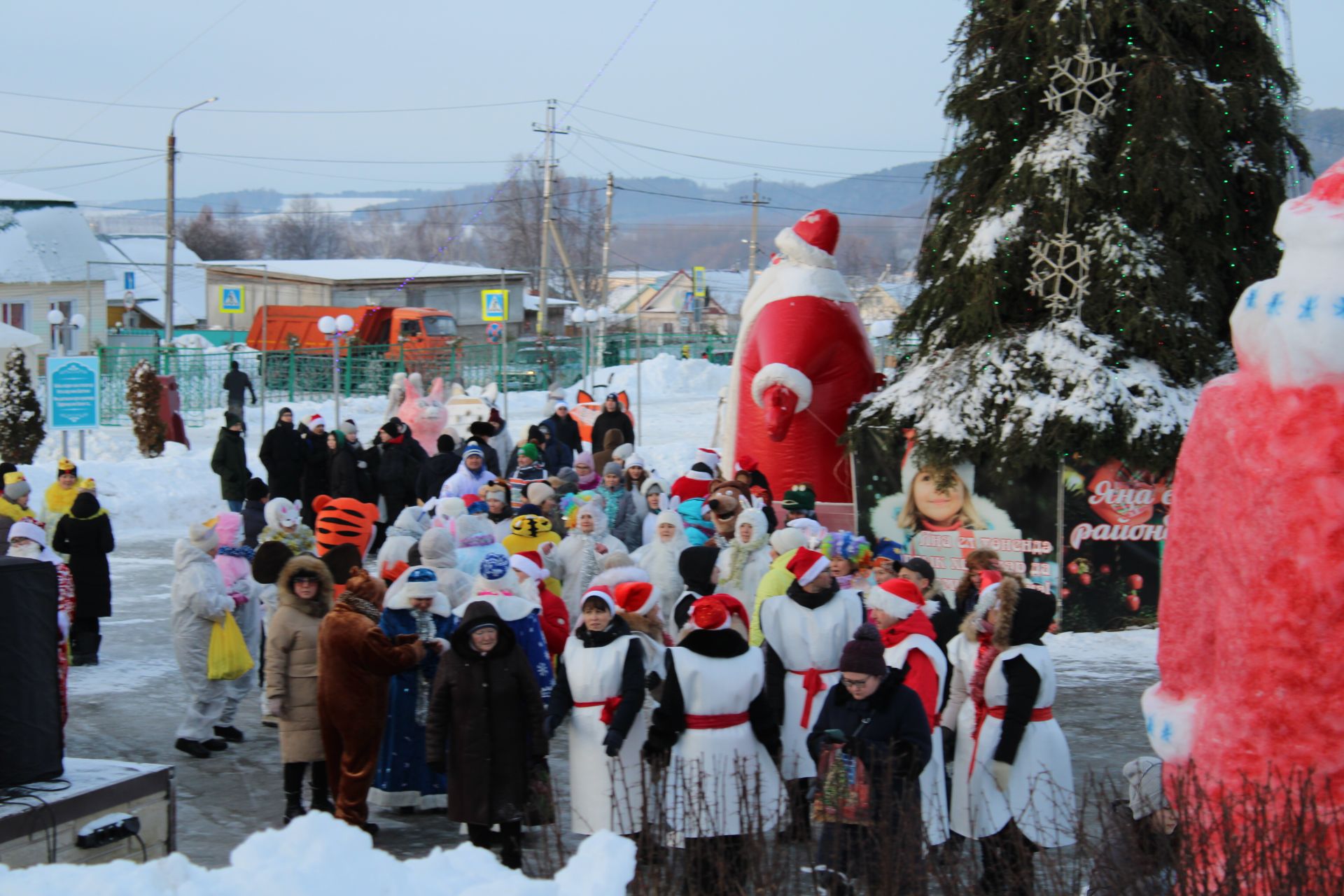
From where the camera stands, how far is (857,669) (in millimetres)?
5445

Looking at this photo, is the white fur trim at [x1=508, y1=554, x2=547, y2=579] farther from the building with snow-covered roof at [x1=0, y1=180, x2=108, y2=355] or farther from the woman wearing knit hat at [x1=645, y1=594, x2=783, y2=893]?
the building with snow-covered roof at [x1=0, y1=180, x2=108, y2=355]

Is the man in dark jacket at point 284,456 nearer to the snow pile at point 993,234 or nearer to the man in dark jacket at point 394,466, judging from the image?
the man in dark jacket at point 394,466

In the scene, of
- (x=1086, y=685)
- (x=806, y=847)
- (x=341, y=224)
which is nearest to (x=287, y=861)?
(x=806, y=847)

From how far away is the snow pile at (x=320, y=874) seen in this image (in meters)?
3.09

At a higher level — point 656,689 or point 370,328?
point 370,328

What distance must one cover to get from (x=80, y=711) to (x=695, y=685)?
5638mm

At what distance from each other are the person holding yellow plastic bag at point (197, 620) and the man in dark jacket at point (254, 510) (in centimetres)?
352

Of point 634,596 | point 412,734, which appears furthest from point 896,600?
point 412,734

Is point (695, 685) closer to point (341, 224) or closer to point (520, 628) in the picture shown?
point (520, 628)

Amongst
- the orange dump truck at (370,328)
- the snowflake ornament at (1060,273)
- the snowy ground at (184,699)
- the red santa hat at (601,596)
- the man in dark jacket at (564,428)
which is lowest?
the snowy ground at (184,699)

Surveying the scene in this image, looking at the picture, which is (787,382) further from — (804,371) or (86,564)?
(86,564)

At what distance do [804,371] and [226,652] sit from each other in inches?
266

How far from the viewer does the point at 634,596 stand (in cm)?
687

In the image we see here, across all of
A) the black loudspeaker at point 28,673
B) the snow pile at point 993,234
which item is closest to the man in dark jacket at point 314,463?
the snow pile at point 993,234
